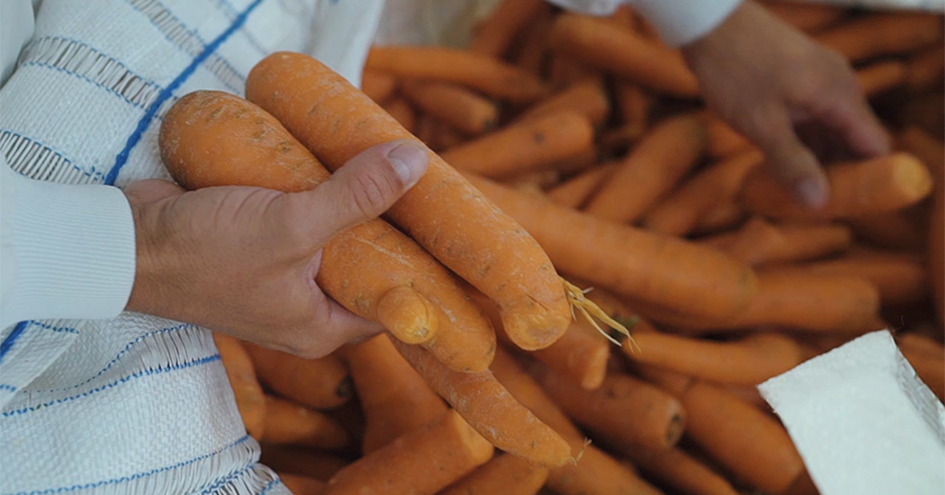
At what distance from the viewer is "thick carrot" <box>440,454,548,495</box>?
0.73m

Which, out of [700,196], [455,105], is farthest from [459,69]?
[700,196]

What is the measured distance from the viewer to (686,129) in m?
1.16

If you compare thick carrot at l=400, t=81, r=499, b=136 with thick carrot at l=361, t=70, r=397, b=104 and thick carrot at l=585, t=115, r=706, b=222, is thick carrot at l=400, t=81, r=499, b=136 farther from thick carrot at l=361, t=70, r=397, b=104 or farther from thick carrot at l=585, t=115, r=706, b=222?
thick carrot at l=585, t=115, r=706, b=222

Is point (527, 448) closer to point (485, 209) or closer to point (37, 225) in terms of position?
point (485, 209)

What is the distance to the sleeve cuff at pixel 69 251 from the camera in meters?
0.52

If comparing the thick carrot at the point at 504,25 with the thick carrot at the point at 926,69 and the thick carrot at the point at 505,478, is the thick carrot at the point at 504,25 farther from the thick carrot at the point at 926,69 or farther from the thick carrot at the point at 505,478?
the thick carrot at the point at 505,478

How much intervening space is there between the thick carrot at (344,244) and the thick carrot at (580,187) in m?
0.52

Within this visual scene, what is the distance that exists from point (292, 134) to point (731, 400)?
0.61 metres

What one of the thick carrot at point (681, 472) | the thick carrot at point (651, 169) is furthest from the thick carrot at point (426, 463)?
the thick carrot at point (651, 169)

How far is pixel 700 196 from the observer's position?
1.11 m

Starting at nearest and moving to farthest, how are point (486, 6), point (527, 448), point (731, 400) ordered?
point (527, 448) < point (731, 400) < point (486, 6)

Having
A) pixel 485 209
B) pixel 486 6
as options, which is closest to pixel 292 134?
pixel 485 209

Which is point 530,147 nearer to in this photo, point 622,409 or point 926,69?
point 622,409

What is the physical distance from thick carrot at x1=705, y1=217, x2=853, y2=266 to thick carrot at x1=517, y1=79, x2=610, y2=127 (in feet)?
0.96
